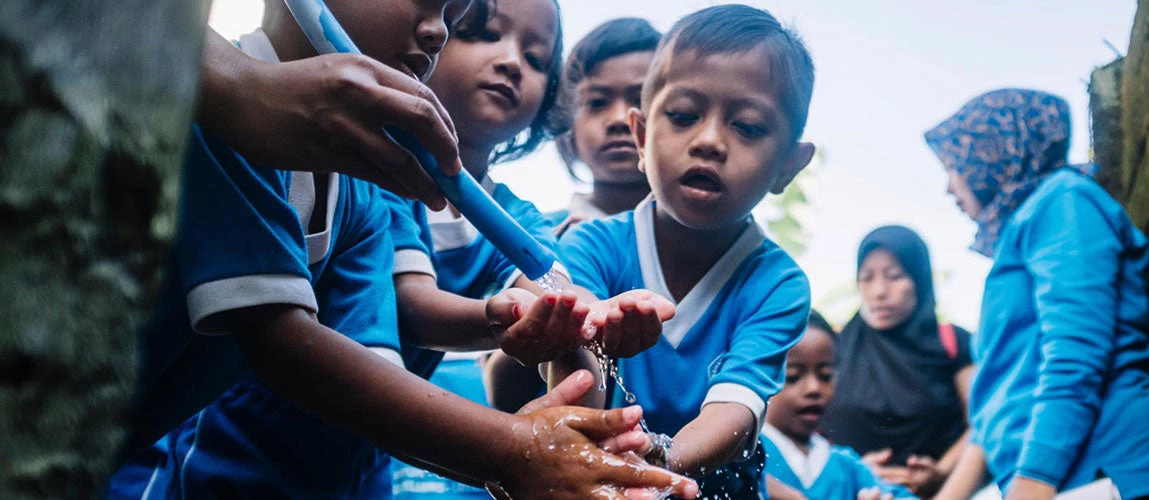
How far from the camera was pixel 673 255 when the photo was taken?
2.45 meters

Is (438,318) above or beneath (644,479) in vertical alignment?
beneath

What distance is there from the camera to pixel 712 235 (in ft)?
8.04

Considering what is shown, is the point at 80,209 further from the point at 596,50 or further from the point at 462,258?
the point at 596,50

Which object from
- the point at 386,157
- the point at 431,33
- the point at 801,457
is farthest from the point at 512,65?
the point at 801,457

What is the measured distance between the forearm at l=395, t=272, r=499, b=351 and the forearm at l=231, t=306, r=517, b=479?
20.3 inches

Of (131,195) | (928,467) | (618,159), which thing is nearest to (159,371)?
(131,195)

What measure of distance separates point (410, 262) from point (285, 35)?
64 centimetres

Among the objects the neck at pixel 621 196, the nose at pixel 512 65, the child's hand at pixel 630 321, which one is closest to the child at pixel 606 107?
the neck at pixel 621 196

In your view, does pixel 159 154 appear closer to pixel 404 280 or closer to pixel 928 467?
pixel 404 280

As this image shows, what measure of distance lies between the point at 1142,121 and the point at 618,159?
204cm

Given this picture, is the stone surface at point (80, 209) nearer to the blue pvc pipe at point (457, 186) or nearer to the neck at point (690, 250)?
the blue pvc pipe at point (457, 186)

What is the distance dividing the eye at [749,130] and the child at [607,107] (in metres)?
0.85

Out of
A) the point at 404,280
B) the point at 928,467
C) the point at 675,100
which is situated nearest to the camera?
the point at 404,280

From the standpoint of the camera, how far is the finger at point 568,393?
1.54 meters
